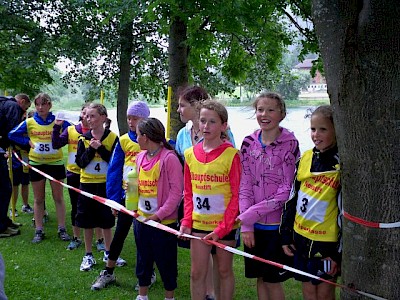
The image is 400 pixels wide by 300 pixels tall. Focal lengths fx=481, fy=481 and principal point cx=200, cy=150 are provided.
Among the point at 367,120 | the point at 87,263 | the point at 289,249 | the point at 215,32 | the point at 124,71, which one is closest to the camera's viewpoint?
the point at 367,120

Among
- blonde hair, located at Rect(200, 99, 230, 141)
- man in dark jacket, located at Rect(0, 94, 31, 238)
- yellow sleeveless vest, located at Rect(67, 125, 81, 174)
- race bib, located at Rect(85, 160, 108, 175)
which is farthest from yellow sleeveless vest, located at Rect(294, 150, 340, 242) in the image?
man in dark jacket, located at Rect(0, 94, 31, 238)

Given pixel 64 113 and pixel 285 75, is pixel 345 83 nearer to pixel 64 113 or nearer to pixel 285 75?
pixel 64 113

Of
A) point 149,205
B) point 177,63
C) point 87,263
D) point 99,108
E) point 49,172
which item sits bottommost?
point 87,263

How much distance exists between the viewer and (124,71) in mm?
15234

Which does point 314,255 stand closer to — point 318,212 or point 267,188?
point 318,212

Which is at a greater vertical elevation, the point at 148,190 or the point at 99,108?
the point at 99,108

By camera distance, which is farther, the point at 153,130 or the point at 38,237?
the point at 38,237

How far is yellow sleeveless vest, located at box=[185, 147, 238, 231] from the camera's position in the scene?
12.1 feet

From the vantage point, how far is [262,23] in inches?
308

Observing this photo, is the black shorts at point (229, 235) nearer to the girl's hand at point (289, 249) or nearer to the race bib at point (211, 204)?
the race bib at point (211, 204)

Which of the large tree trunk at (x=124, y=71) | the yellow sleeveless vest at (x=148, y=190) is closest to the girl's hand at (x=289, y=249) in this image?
the yellow sleeveless vest at (x=148, y=190)

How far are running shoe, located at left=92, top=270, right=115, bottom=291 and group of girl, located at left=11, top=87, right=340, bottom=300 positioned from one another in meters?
0.69

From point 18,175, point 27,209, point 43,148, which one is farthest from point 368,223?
point 27,209

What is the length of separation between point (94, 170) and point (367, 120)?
3.49 metres
